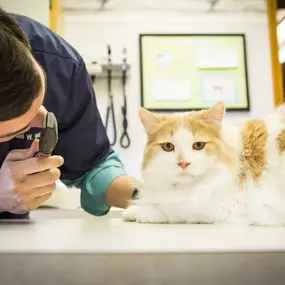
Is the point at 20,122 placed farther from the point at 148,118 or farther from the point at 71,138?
the point at 71,138

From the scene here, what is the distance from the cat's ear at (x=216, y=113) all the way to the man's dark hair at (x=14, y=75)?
1.19 feet

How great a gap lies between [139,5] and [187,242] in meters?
2.08

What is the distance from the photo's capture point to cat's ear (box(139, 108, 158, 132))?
836mm

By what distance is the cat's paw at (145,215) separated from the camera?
2.32ft

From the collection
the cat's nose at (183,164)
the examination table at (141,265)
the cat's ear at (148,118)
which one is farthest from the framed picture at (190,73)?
the examination table at (141,265)

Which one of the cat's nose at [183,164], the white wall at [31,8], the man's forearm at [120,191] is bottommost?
the man's forearm at [120,191]

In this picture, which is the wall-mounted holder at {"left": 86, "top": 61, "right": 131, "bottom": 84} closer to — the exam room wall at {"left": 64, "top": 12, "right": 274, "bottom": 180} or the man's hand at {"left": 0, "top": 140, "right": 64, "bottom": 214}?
the exam room wall at {"left": 64, "top": 12, "right": 274, "bottom": 180}

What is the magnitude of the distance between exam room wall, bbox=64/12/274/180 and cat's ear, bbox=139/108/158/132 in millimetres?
1302

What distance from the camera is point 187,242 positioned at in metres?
0.45

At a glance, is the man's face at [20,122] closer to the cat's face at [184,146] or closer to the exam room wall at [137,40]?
the cat's face at [184,146]

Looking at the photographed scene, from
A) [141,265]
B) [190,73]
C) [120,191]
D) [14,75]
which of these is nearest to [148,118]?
[120,191]

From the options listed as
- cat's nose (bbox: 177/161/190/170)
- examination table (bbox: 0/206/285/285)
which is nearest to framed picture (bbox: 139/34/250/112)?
cat's nose (bbox: 177/161/190/170)

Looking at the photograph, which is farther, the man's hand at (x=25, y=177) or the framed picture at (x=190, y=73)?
the framed picture at (x=190, y=73)

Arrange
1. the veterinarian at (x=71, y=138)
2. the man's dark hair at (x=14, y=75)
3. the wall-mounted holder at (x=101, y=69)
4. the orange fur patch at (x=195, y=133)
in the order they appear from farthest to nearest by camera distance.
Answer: the wall-mounted holder at (x=101, y=69) < the veterinarian at (x=71, y=138) < the orange fur patch at (x=195, y=133) < the man's dark hair at (x=14, y=75)
